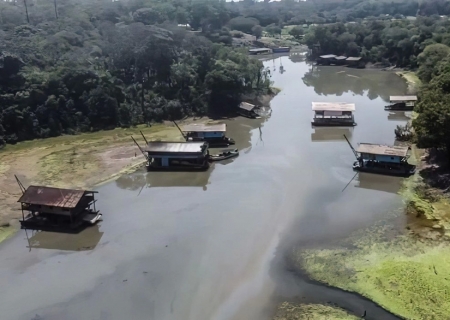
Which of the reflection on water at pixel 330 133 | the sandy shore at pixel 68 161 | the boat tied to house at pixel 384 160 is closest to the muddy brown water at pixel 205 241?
the boat tied to house at pixel 384 160

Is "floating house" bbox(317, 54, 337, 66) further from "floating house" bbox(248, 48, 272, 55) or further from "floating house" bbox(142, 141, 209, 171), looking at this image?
"floating house" bbox(142, 141, 209, 171)

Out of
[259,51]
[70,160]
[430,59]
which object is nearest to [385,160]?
[70,160]

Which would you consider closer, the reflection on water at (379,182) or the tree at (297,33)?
the reflection on water at (379,182)

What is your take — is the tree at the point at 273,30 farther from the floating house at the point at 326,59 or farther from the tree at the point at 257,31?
the floating house at the point at 326,59

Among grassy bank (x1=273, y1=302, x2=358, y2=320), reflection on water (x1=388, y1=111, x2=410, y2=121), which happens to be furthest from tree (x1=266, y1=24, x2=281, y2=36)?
grassy bank (x1=273, y1=302, x2=358, y2=320)

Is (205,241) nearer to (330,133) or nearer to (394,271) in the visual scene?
(394,271)

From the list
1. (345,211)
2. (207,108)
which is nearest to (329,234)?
(345,211)
